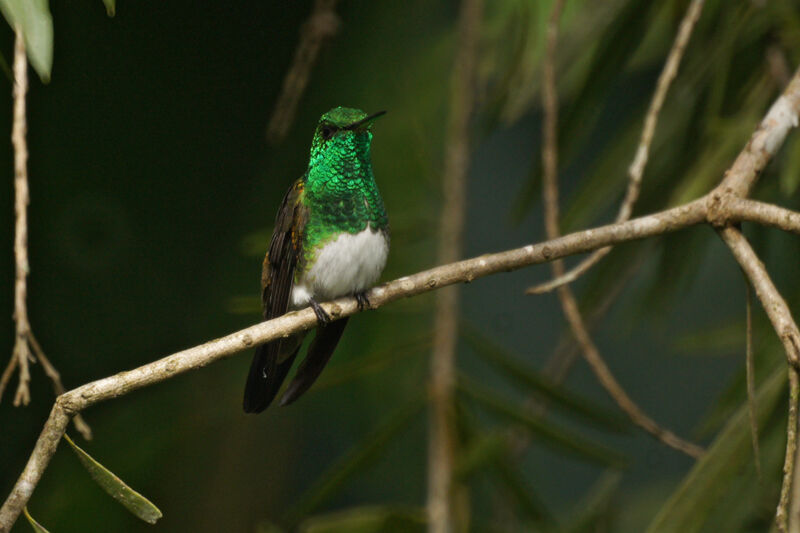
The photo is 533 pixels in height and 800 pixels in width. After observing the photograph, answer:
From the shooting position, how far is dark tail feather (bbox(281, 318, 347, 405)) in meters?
1.62

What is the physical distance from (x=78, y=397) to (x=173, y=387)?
4.84ft

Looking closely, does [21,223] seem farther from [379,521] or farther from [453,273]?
[379,521]

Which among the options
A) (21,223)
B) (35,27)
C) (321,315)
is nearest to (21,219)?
(21,223)

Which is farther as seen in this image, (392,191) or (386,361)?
(392,191)

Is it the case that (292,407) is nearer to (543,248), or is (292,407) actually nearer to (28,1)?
(543,248)

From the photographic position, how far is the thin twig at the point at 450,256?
75.7 inches

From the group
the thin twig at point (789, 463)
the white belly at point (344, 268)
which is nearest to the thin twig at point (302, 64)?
the white belly at point (344, 268)

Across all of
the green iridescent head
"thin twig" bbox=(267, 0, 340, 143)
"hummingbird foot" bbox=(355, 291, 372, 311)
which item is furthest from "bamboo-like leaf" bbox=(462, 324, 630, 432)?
"thin twig" bbox=(267, 0, 340, 143)

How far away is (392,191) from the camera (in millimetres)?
2336

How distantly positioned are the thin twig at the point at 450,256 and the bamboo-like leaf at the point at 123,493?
984 mm

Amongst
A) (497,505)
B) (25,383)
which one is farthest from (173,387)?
(25,383)

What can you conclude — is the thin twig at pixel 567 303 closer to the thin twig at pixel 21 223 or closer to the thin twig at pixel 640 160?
the thin twig at pixel 640 160

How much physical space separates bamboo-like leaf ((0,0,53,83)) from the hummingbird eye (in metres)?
0.62

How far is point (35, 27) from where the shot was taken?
901 millimetres
